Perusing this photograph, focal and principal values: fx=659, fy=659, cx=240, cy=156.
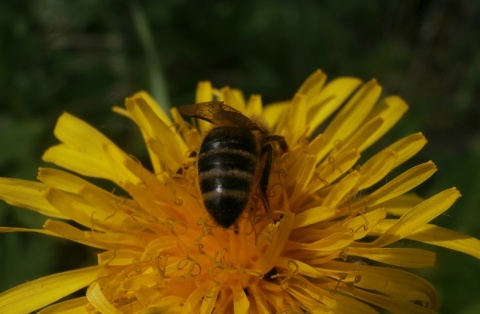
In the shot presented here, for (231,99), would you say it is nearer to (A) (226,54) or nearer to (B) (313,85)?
(B) (313,85)

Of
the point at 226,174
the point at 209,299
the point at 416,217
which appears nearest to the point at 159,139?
the point at 226,174

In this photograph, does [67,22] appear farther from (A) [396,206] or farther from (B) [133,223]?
(A) [396,206]

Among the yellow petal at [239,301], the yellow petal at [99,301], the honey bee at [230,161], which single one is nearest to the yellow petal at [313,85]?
the honey bee at [230,161]

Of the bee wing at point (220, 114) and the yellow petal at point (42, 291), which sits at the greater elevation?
the bee wing at point (220, 114)

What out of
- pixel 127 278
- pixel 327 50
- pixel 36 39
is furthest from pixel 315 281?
pixel 36 39

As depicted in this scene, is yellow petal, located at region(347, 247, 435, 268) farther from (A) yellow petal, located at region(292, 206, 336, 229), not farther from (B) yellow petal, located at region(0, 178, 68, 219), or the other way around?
(B) yellow petal, located at region(0, 178, 68, 219)

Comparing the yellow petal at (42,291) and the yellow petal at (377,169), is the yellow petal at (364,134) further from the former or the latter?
the yellow petal at (42,291)

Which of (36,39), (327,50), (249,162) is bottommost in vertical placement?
(249,162)
